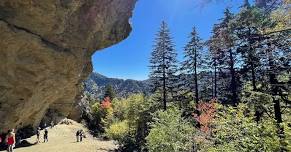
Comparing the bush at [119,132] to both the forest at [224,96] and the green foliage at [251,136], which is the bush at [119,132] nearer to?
the forest at [224,96]

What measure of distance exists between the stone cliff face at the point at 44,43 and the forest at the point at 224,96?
10377 millimetres

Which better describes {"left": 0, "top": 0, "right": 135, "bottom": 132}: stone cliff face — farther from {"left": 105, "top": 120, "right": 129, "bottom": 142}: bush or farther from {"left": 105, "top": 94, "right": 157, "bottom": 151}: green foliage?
{"left": 105, "top": 120, "right": 129, "bottom": 142}: bush

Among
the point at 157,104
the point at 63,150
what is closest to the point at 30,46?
the point at 63,150

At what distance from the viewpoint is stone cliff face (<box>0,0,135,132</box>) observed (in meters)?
26.9

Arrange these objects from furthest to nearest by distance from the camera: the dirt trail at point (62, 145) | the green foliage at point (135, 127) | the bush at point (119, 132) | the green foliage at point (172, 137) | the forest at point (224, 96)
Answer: the bush at point (119, 132)
the green foliage at point (135, 127)
the dirt trail at point (62, 145)
the green foliage at point (172, 137)
the forest at point (224, 96)

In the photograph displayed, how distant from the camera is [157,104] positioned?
49.9 m

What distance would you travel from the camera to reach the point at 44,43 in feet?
97.0

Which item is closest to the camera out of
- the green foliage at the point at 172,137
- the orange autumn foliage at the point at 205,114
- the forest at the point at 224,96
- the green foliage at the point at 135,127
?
the forest at the point at 224,96

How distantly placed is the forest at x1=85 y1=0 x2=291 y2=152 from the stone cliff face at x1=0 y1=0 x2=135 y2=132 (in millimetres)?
10377

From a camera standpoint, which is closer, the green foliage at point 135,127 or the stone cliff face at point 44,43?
the stone cliff face at point 44,43

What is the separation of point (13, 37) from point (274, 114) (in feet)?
66.1

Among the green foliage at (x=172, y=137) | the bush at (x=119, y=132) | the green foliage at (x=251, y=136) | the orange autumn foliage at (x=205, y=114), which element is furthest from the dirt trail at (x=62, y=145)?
the green foliage at (x=251, y=136)

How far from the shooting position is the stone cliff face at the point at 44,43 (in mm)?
26875

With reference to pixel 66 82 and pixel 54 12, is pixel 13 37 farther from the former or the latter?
pixel 66 82
